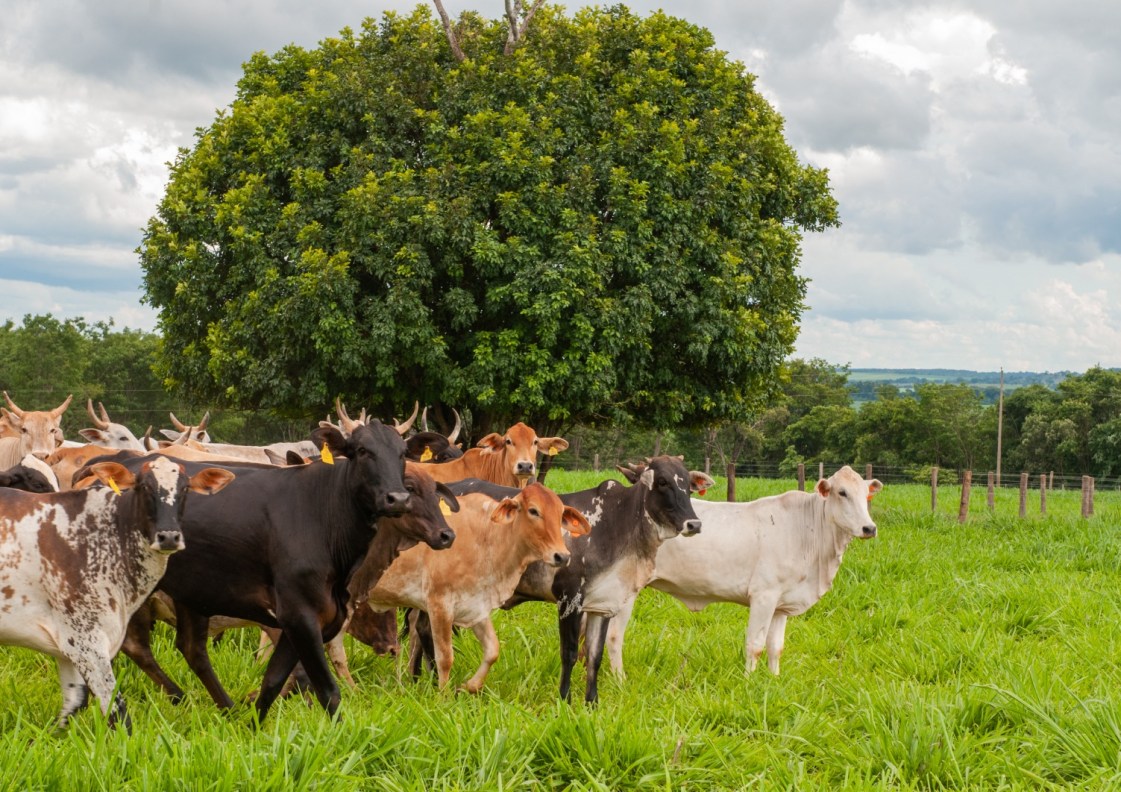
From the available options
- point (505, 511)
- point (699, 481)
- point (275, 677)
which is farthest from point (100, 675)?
point (699, 481)

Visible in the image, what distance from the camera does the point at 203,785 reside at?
4.32 meters

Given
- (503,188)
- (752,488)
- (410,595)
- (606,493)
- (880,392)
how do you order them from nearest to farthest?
1. (410,595)
2. (606,493)
3. (503,188)
4. (752,488)
5. (880,392)

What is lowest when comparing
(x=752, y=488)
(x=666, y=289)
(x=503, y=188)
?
(x=752, y=488)

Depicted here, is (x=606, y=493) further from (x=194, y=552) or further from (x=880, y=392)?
(x=880, y=392)

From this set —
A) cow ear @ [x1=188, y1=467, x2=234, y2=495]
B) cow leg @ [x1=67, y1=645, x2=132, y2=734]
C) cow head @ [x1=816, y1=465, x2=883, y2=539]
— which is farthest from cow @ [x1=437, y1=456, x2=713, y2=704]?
cow leg @ [x1=67, y1=645, x2=132, y2=734]

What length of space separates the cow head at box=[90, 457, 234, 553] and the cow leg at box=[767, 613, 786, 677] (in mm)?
4380

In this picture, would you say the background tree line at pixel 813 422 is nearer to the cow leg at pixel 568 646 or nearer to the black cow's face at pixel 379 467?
the cow leg at pixel 568 646

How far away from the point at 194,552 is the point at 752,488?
22.1m

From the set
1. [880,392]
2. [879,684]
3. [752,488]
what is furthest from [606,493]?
[880,392]

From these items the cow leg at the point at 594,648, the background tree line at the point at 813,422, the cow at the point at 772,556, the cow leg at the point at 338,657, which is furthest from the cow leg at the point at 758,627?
the background tree line at the point at 813,422

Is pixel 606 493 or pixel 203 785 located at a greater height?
pixel 606 493

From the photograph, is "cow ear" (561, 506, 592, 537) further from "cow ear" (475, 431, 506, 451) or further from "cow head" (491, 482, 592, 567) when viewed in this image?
"cow ear" (475, 431, 506, 451)

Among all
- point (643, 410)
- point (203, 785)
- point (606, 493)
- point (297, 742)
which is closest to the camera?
point (203, 785)

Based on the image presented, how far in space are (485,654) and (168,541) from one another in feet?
7.92
